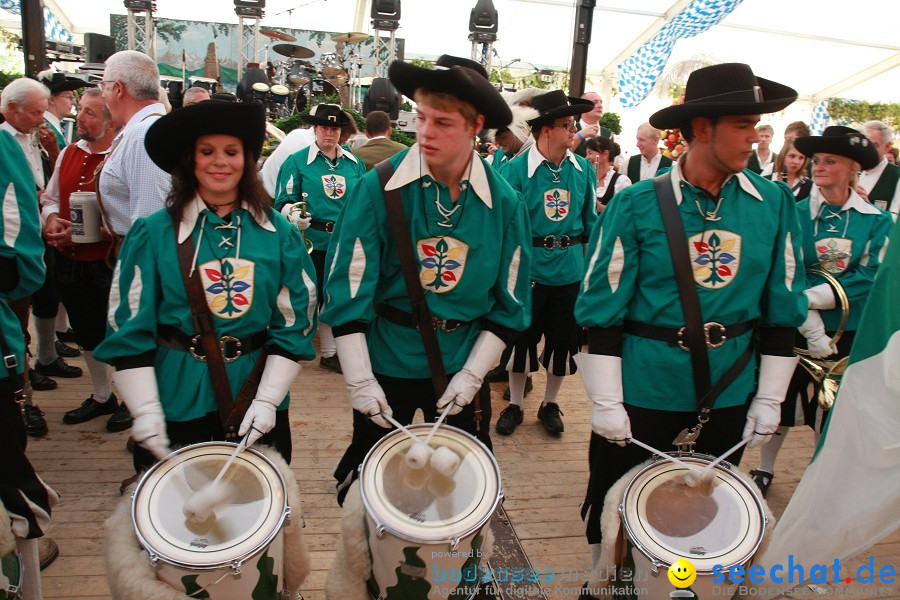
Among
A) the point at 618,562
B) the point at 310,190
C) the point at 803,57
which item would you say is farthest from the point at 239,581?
the point at 803,57

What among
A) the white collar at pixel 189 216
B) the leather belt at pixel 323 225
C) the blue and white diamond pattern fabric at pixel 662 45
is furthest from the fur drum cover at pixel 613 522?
the blue and white diamond pattern fabric at pixel 662 45

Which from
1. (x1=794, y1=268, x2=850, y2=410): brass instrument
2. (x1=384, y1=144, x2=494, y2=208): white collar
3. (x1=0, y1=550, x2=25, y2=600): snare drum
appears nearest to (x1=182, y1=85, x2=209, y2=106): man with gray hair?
(x1=384, y1=144, x2=494, y2=208): white collar

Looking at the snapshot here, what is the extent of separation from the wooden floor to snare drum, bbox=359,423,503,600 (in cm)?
105

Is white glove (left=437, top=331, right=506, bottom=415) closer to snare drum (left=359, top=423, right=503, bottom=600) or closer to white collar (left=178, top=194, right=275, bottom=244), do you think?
snare drum (left=359, top=423, right=503, bottom=600)

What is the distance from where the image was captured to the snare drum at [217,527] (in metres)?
1.94

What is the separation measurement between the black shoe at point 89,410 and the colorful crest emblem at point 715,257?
409 cm

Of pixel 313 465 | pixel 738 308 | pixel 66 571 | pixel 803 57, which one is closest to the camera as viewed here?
pixel 738 308

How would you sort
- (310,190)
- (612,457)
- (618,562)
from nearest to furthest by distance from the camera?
1. (618,562)
2. (612,457)
3. (310,190)

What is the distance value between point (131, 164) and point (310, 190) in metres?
2.19

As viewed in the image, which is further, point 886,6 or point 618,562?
point 886,6

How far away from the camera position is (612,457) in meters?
2.69

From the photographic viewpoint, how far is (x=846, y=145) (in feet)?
12.1

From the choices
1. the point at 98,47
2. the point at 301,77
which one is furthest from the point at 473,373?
the point at 301,77

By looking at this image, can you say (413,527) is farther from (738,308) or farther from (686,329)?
(738,308)
